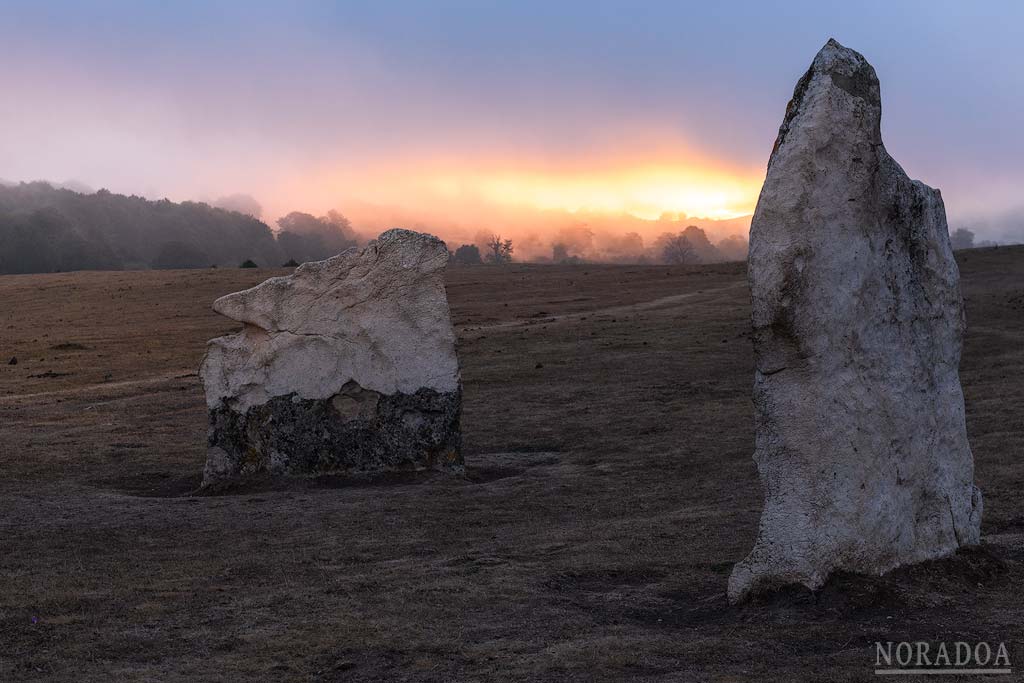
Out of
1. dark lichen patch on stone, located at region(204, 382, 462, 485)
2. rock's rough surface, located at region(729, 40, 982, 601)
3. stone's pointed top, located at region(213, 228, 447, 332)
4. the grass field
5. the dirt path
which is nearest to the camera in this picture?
the grass field

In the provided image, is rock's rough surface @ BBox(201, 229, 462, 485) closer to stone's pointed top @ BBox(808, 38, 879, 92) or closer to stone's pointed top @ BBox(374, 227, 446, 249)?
stone's pointed top @ BBox(374, 227, 446, 249)

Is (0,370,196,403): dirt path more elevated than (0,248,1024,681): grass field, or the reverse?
(0,370,196,403): dirt path

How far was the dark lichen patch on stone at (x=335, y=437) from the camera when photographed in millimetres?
17719

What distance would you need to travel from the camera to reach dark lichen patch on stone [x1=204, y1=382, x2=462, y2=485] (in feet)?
58.1

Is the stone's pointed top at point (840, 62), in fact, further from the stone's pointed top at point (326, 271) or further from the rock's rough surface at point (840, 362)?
the stone's pointed top at point (326, 271)

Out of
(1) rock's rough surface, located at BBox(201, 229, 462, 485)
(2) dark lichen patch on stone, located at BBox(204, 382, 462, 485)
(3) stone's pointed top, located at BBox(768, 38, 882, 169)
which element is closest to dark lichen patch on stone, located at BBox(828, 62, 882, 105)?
(3) stone's pointed top, located at BBox(768, 38, 882, 169)

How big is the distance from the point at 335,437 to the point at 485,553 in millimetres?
6354

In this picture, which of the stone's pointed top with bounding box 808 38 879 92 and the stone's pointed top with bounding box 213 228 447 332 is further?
the stone's pointed top with bounding box 213 228 447 332

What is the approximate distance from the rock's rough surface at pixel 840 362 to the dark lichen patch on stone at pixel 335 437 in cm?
888

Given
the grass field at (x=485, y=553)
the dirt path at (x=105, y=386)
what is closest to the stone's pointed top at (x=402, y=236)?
the grass field at (x=485, y=553)

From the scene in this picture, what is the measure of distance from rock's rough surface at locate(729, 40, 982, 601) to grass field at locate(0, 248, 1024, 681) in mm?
403

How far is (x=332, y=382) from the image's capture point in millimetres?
17875

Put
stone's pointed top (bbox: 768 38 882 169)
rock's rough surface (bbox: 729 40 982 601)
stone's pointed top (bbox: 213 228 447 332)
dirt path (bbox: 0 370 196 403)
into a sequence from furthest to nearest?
1. dirt path (bbox: 0 370 196 403)
2. stone's pointed top (bbox: 213 228 447 332)
3. stone's pointed top (bbox: 768 38 882 169)
4. rock's rough surface (bbox: 729 40 982 601)

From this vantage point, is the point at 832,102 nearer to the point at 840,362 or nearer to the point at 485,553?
the point at 840,362
